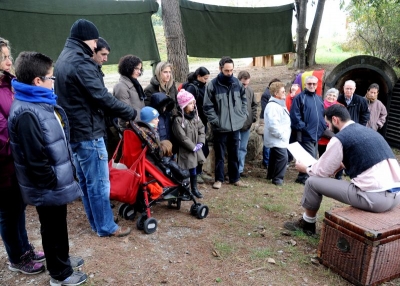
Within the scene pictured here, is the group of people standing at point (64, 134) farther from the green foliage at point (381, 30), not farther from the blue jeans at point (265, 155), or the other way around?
the green foliage at point (381, 30)

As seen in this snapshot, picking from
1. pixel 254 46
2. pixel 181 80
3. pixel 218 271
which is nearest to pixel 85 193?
pixel 218 271

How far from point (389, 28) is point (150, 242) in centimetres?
1081

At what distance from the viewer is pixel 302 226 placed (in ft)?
12.8

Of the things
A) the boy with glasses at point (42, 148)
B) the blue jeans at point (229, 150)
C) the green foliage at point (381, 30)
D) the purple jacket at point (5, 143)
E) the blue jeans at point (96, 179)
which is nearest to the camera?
the boy with glasses at point (42, 148)

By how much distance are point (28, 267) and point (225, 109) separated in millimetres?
3252

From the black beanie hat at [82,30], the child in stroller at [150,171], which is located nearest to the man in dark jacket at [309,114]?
the child in stroller at [150,171]

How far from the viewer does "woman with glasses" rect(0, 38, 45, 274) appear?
2.60 meters

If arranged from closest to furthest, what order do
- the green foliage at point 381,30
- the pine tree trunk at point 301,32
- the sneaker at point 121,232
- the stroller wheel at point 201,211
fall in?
the sneaker at point 121,232
the stroller wheel at point 201,211
the pine tree trunk at point 301,32
the green foliage at point 381,30

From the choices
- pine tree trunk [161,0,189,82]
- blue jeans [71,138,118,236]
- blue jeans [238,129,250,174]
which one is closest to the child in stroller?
blue jeans [71,138,118,236]

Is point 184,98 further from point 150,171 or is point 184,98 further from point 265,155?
point 265,155

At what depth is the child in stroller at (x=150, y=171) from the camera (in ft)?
11.8

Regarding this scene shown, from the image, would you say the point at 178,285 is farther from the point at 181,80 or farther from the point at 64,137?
the point at 181,80

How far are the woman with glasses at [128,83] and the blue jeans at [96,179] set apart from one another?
2.91ft

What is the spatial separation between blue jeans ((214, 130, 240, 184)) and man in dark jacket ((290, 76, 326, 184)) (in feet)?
3.55
